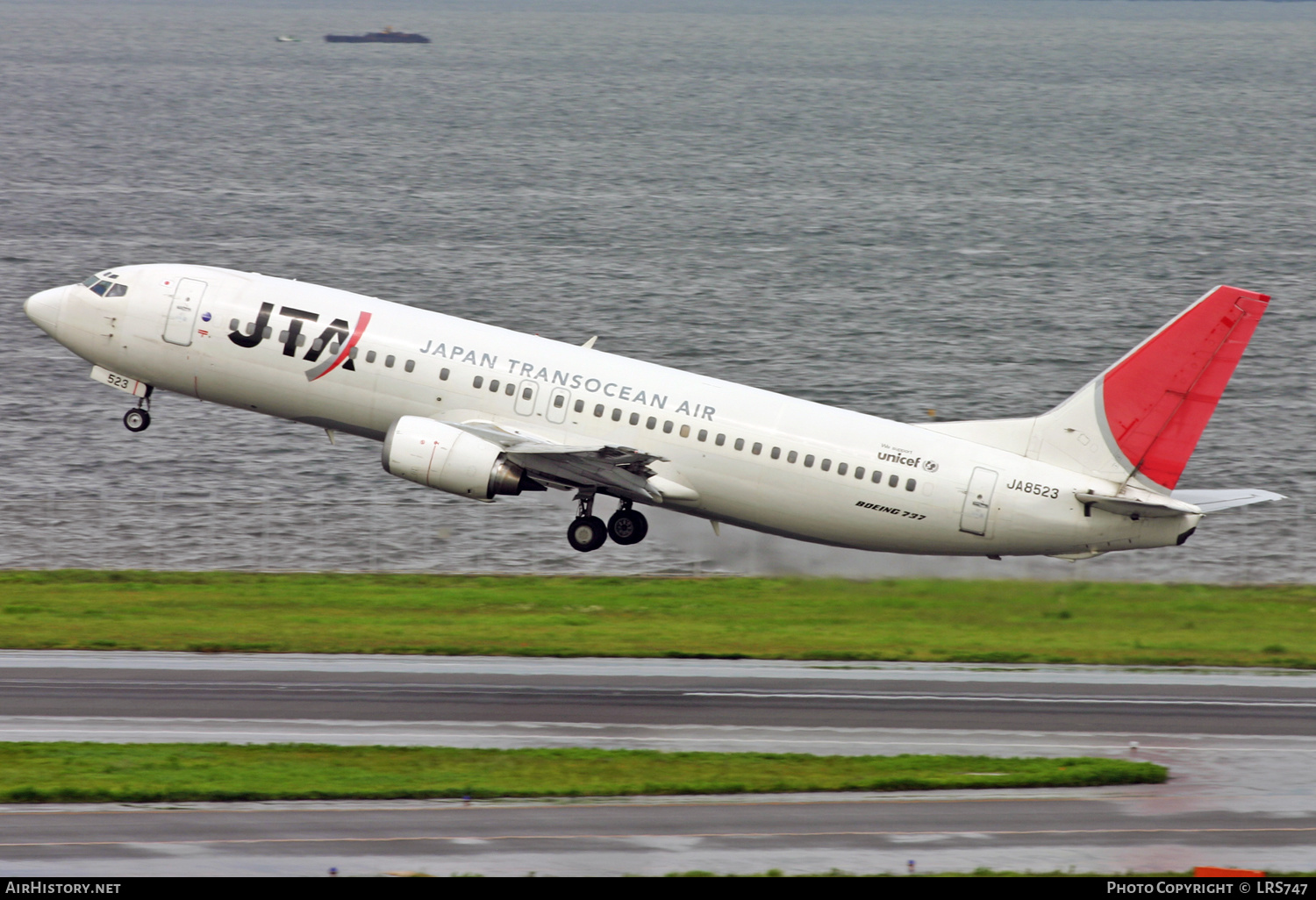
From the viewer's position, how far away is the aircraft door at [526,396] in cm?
4775

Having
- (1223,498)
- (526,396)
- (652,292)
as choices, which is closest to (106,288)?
(526,396)

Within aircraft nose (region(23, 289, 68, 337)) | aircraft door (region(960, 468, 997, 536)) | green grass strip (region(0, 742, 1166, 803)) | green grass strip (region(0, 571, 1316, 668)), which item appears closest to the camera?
green grass strip (region(0, 742, 1166, 803))

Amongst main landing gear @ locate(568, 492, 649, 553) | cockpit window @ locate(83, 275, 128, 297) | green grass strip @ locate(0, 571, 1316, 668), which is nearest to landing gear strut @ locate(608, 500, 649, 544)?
main landing gear @ locate(568, 492, 649, 553)

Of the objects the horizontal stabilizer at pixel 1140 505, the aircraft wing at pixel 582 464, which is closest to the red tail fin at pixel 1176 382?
the horizontal stabilizer at pixel 1140 505

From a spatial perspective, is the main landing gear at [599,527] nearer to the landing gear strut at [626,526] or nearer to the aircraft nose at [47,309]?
the landing gear strut at [626,526]

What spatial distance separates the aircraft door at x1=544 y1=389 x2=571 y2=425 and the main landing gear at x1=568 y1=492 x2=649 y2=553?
3.09 m

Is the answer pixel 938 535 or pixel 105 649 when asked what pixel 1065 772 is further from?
pixel 105 649

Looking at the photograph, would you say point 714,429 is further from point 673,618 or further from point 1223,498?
point 1223,498

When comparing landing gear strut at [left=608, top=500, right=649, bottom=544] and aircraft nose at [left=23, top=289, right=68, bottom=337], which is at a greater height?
aircraft nose at [left=23, top=289, right=68, bottom=337]

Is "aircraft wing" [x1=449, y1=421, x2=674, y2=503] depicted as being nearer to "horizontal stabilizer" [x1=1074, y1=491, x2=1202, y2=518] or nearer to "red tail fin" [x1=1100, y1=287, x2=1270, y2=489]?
"horizontal stabilizer" [x1=1074, y1=491, x2=1202, y2=518]

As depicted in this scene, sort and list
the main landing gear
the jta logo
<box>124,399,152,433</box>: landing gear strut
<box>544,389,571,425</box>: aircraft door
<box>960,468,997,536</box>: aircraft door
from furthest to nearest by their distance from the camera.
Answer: <box>124,399,152,433</box>: landing gear strut
the main landing gear
<box>544,389,571,425</box>: aircraft door
the jta logo
<box>960,468,997,536</box>: aircraft door

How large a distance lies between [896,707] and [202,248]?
331 ft

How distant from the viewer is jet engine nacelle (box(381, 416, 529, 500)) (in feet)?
151

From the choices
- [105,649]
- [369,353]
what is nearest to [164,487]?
[105,649]
